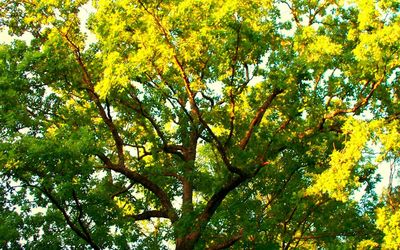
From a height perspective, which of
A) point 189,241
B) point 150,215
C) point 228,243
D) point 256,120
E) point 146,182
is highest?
point 256,120

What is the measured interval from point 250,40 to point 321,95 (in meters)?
3.44

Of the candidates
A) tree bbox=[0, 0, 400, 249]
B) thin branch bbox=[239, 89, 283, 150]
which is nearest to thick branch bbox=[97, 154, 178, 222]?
tree bbox=[0, 0, 400, 249]

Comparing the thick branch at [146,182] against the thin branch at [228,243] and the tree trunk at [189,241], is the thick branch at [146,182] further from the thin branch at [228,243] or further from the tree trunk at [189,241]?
the thin branch at [228,243]

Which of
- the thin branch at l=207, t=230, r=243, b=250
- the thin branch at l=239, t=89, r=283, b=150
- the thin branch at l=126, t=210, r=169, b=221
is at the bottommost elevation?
the thin branch at l=207, t=230, r=243, b=250

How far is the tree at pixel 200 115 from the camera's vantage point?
12375mm

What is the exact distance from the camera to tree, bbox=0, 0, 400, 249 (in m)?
12.4

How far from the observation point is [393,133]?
11484mm

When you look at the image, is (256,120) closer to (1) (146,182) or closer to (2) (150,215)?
(1) (146,182)

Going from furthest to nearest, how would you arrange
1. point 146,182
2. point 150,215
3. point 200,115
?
1. point 150,215
2. point 146,182
3. point 200,115

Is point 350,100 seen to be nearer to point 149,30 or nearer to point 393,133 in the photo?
point 393,133

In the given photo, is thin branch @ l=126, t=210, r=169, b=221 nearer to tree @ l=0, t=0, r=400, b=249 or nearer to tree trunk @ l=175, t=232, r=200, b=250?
tree @ l=0, t=0, r=400, b=249

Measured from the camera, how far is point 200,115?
14047mm

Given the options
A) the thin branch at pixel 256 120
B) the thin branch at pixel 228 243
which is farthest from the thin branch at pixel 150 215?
the thin branch at pixel 256 120

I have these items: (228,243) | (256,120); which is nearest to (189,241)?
(228,243)
